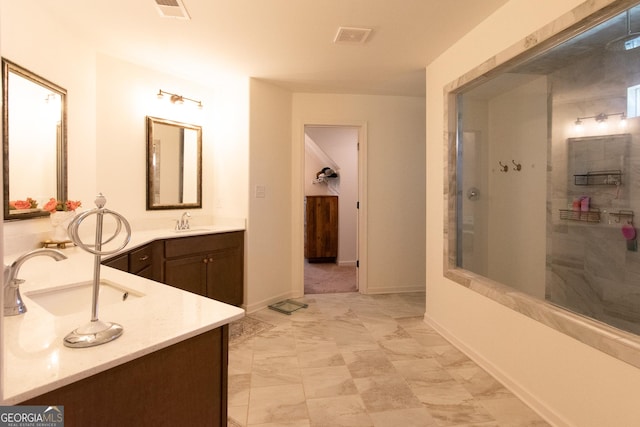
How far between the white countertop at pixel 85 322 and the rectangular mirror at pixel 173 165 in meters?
2.01

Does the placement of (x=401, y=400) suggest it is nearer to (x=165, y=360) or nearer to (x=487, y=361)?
(x=487, y=361)

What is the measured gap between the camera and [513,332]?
2.12 m

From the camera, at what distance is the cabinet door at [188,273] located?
2.87 m

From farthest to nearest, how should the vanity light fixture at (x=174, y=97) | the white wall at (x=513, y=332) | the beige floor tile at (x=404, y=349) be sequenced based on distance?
the vanity light fixture at (x=174, y=97) → the beige floor tile at (x=404, y=349) → the white wall at (x=513, y=332)

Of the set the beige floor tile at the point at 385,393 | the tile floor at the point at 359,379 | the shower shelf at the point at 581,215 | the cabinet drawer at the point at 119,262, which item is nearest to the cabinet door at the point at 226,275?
the tile floor at the point at 359,379

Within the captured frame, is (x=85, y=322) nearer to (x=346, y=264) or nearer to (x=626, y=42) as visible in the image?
(x=626, y=42)

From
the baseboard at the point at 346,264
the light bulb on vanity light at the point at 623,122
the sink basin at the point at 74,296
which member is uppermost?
the light bulb on vanity light at the point at 623,122

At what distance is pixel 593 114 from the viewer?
2.53m

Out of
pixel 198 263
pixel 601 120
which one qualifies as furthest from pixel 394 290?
pixel 601 120

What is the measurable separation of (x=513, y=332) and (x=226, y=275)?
2393mm

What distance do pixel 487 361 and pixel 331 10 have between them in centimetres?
253

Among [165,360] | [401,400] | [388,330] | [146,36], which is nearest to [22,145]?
[146,36]

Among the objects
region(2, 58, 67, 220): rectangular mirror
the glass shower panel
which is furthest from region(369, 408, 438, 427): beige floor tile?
region(2, 58, 67, 220): rectangular mirror

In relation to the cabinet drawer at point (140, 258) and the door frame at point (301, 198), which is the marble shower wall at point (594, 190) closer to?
the door frame at point (301, 198)
